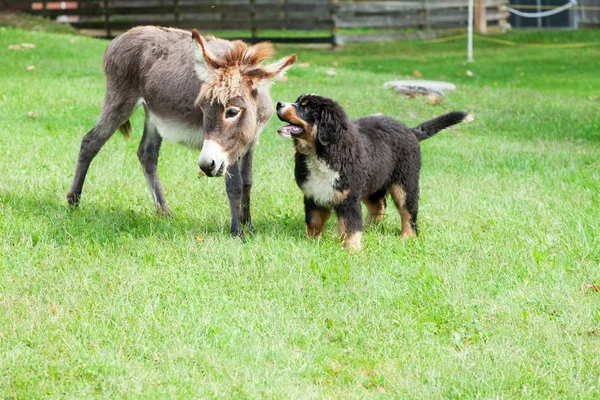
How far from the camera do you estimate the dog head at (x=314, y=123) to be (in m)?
6.41

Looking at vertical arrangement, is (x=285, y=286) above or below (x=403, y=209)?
below

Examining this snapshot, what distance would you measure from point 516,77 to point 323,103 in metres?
13.0

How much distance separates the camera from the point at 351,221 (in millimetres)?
6641

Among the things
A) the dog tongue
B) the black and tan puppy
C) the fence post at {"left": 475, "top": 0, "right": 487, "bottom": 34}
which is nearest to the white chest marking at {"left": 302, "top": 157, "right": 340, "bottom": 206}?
the black and tan puppy

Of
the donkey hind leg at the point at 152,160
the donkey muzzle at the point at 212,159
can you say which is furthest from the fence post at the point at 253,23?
the donkey muzzle at the point at 212,159

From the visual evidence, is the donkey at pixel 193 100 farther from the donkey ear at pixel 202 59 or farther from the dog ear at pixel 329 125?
the dog ear at pixel 329 125

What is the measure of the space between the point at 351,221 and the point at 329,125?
0.81 meters

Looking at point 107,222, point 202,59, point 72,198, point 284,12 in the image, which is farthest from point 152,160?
point 284,12

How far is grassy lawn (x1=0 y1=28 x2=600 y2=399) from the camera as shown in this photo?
451 cm

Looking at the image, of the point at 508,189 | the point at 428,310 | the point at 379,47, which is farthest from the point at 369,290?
the point at 379,47

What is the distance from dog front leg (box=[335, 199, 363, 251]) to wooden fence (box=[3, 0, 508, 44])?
18.0m

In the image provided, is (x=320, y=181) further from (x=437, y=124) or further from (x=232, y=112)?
(x=437, y=124)

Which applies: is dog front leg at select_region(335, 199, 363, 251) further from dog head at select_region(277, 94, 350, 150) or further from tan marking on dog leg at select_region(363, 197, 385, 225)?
tan marking on dog leg at select_region(363, 197, 385, 225)

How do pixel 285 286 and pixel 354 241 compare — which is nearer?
pixel 285 286
